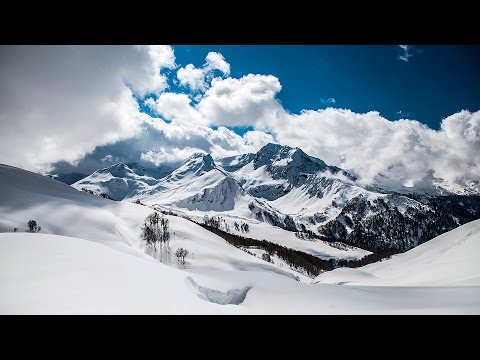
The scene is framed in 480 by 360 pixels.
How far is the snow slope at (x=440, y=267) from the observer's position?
30659mm

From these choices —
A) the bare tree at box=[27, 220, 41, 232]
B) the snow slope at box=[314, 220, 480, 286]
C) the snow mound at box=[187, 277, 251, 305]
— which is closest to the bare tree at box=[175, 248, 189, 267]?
the bare tree at box=[27, 220, 41, 232]

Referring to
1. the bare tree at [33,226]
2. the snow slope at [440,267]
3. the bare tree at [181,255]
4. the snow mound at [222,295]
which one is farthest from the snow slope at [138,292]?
the bare tree at [33,226]

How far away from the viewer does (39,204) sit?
107 metres

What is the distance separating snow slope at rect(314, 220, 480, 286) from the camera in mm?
30659

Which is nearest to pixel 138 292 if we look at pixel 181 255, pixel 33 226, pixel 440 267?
pixel 440 267

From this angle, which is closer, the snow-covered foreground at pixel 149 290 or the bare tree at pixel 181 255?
the snow-covered foreground at pixel 149 290

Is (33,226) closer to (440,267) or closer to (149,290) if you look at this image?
(149,290)

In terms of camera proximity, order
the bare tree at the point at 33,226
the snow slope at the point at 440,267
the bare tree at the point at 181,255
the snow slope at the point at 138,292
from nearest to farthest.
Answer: the snow slope at the point at 138,292 < the snow slope at the point at 440,267 < the bare tree at the point at 33,226 < the bare tree at the point at 181,255

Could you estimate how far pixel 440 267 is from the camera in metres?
41.5

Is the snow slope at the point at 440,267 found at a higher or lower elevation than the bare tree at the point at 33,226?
lower

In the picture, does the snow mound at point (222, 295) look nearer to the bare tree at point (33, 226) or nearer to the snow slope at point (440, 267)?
the snow slope at point (440, 267)

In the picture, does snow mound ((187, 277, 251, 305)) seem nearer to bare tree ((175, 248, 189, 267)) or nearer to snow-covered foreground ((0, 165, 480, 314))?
snow-covered foreground ((0, 165, 480, 314))
